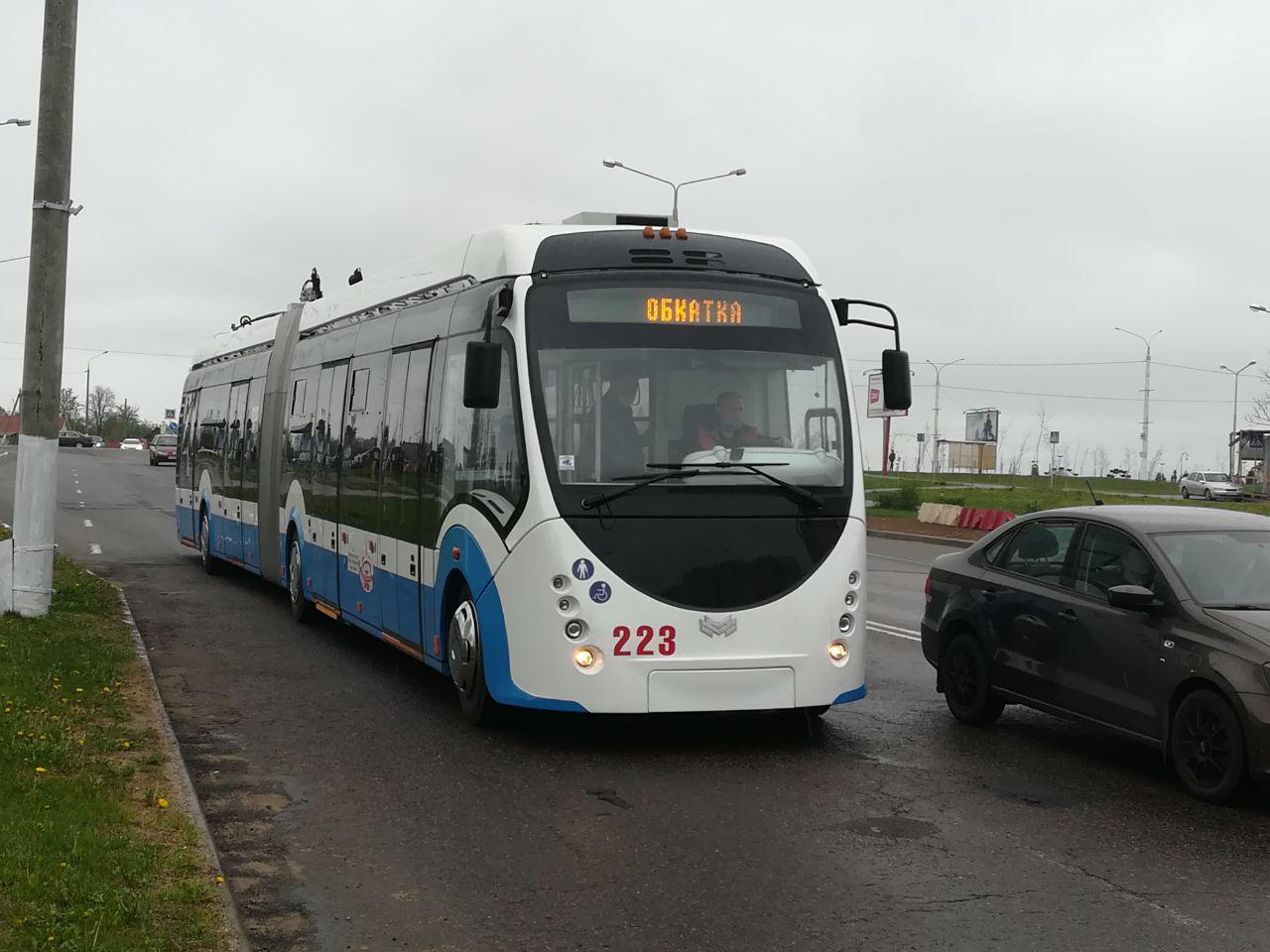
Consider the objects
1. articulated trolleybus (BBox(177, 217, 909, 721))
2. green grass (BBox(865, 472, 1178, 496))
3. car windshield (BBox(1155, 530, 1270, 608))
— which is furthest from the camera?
green grass (BBox(865, 472, 1178, 496))

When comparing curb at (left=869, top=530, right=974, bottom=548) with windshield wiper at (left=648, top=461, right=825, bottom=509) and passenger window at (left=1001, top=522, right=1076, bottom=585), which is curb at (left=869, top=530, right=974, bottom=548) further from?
windshield wiper at (left=648, top=461, right=825, bottom=509)

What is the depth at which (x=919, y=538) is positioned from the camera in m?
36.6

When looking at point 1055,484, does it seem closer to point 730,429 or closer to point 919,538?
point 919,538

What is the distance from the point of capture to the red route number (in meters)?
9.01

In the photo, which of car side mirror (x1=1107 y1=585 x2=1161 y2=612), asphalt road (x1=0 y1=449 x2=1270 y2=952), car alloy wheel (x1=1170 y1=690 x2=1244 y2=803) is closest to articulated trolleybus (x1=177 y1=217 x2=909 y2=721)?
asphalt road (x1=0 y1=449 x2=1270 y2=952)

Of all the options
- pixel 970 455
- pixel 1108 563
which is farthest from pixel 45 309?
pixel 970 455

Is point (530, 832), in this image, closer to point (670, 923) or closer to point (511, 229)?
point (670, 923)

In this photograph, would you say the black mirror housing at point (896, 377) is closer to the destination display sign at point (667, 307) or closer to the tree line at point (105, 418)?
the destination display sign at point (667, 307)

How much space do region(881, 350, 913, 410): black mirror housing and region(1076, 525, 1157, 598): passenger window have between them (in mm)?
1381

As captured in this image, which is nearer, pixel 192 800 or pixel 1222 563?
pixel 192 800

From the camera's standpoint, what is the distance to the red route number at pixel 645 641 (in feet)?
29.6

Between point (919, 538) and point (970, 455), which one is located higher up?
point (970, 455)

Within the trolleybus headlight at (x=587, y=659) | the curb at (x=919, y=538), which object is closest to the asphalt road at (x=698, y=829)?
the trolleybus headlight at (x=587, y=659)

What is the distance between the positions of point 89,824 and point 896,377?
551 cm
